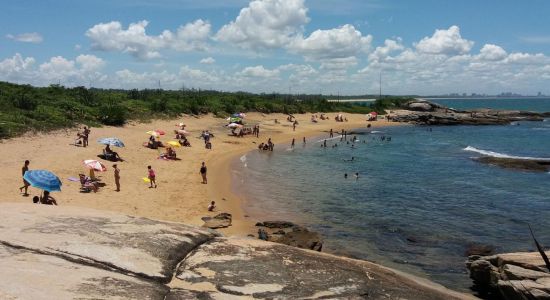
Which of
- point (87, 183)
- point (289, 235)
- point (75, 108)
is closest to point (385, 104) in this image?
point (75, 108)

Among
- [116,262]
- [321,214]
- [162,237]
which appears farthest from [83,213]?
[321,214]

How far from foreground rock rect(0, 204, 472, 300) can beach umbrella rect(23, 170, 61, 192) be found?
792cm

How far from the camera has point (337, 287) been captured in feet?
27.0

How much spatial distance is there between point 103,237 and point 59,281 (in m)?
2.10

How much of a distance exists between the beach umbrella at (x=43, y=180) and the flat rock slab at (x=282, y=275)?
1069cm

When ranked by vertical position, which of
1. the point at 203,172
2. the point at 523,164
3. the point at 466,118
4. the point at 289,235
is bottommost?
the point at 289,235

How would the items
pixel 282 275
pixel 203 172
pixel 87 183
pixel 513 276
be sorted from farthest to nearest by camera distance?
pixel 203 172 < pixel 87 183 < pixel 513 276 < pixel 282 275

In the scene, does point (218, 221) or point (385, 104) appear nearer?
point (218, 221)

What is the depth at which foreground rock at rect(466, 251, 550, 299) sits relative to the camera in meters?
11.2

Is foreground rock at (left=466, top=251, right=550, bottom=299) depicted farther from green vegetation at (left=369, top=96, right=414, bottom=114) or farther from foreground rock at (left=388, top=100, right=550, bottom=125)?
green vegetation at (left=369, top=96, right=414, bottom=114)

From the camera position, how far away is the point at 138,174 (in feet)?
94.3

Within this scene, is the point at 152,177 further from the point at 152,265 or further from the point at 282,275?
the point at 282,275

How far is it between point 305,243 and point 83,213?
9.16 metres

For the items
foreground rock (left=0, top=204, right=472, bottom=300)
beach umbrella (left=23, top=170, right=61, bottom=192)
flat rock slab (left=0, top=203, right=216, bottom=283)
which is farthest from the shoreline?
beach umbrella (left=23, top=170, right=61, bottom=192)
